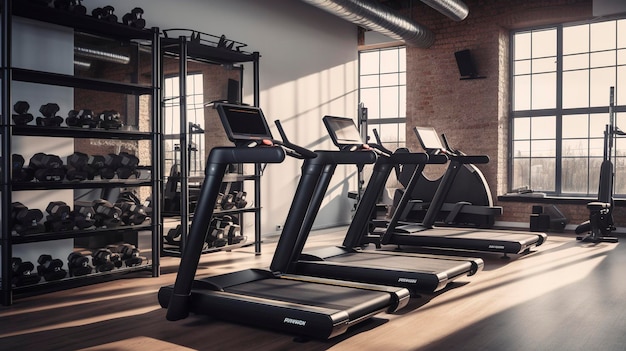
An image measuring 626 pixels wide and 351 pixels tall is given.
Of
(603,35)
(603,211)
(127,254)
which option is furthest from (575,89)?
(127,254)

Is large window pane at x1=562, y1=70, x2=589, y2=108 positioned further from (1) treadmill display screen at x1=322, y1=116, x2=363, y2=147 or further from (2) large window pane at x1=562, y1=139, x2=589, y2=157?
(1) treadmill display screen at x1=322, y1=116, x2=363, y2=147

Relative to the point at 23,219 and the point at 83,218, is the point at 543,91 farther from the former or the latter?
the point at 23,219

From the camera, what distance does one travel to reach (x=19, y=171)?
440 cm

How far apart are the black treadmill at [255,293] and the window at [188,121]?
255 cm

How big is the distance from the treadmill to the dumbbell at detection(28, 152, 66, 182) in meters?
3.54

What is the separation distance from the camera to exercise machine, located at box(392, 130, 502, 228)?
8547 mm

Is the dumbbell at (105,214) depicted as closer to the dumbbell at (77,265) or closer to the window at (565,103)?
the dumbbell at (77,265)

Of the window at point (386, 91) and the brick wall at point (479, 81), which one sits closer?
the brick wall at point (479, 81)

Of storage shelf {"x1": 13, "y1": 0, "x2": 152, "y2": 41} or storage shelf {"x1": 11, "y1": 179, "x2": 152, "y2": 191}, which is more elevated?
storage shelf {"x1": 13, "y1": 0, "x2": 152, "y2": 41}

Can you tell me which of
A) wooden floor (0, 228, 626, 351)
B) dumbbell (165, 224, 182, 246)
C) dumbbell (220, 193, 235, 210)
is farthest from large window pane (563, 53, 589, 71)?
dumbbell (165, 224, 182, 246)

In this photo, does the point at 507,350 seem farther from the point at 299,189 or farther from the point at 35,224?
the point at 35,224

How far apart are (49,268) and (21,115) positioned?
1.19 metres

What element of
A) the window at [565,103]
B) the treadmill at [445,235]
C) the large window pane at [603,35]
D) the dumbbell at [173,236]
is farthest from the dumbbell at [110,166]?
the large window pane at [603,35]

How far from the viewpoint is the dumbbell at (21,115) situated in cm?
443
